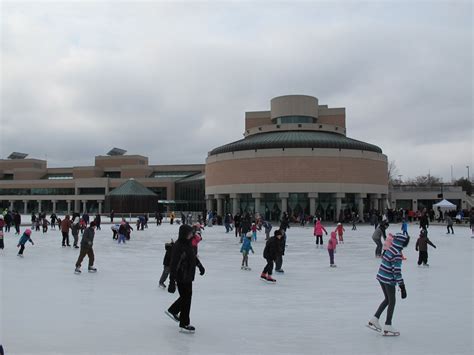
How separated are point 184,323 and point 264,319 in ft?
4.82

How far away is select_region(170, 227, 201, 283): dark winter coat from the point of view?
21.5ft

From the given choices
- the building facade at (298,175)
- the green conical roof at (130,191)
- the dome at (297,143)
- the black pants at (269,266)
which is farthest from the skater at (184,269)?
the green conical roof at (130,191)

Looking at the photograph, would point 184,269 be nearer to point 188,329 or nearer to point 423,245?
point 188,329

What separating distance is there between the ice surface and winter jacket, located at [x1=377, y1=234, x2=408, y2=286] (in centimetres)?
80

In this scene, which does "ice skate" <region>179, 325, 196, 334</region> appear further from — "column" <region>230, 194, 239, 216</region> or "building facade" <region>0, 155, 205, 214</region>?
"building facade" <region>0, 155, 205, 214</region>

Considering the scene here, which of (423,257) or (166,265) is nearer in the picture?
(166,265)

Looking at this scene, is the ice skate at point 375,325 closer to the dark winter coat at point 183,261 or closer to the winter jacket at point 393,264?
the winter jacket at point 393,264

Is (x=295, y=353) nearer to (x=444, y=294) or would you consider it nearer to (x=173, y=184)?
(x=444, y=294)

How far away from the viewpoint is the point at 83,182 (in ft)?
306

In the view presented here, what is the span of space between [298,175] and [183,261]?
146 ft

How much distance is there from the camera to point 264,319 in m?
7.48

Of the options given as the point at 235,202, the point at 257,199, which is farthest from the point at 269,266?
the point at 235,202

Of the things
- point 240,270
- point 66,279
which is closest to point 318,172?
point 240,270

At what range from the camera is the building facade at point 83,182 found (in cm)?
9056
